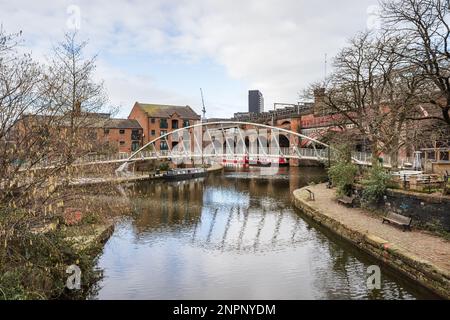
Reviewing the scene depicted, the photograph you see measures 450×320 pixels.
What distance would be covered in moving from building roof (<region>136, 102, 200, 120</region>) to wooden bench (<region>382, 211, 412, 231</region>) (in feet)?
155

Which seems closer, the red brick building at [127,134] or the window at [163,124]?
the red brick building at [127,134]

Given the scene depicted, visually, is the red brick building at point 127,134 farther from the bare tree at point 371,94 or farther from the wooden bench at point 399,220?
the wooden bench at point 399,220

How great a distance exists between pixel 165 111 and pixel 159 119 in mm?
2661

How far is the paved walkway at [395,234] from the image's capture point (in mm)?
11086

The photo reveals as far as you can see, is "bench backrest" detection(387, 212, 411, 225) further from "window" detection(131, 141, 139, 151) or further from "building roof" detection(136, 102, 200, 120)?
"building roof" detection(136, 102, 200, 120)

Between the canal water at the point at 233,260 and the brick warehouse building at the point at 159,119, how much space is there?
120 feet

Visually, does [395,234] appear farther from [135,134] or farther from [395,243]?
[135,134]

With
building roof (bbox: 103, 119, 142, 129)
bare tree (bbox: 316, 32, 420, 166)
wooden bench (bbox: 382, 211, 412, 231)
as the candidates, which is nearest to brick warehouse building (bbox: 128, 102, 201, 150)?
building roof (bbox: 103, 119, 142, 129)

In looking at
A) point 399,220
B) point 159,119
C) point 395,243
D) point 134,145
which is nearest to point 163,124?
point 159,119

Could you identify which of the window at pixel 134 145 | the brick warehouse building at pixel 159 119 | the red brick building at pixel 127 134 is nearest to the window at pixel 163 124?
the brick warehouse building at pixel 159 119

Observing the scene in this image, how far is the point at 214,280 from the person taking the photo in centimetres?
1120

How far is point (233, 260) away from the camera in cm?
1324
